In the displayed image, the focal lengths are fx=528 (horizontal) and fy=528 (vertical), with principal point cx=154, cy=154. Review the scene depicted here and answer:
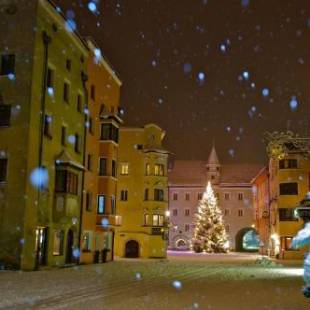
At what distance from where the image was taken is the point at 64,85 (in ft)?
115

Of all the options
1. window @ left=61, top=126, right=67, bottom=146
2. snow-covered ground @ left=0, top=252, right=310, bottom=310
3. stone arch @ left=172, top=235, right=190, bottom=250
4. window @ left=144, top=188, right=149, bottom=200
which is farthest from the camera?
stone arch @ left=172, top=235, right=190, bottom=250

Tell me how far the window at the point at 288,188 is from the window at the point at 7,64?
115 ft

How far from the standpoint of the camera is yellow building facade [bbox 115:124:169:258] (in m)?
53.4

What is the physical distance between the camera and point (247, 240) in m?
94.3

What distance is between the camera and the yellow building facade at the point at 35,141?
28906 millimetres

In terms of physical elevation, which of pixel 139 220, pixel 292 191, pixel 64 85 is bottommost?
pixel 139 220

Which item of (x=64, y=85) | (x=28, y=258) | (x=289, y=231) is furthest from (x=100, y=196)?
(x=289, y=231)

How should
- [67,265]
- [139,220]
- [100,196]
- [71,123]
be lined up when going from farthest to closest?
[139,220] → [100,196] → [71,123] → [67,265]

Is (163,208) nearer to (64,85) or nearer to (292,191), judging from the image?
(292,191)

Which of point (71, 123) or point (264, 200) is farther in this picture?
point (264, 200)

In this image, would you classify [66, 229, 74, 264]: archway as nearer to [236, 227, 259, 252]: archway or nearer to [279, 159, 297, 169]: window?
[279, 159, 297, 169]: window

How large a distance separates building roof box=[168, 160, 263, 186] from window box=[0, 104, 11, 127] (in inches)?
2606

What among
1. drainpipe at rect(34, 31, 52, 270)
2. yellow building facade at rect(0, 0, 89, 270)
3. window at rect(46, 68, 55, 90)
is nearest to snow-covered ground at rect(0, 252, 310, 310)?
yellow building facade at rect(0, 0, 89, 270)

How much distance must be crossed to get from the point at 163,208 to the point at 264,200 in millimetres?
22469
